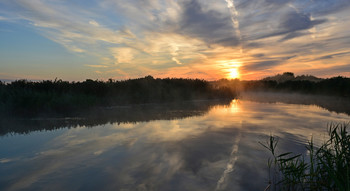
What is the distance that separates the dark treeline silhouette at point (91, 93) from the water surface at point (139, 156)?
3.67 m

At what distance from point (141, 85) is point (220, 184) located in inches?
908

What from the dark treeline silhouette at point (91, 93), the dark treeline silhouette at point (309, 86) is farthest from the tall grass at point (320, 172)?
the dark treeline silhouette at point (309, 86)

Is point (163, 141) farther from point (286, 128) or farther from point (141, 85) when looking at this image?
point (141, 85)

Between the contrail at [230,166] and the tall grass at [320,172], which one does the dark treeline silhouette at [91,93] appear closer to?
the contrail at [230,166]

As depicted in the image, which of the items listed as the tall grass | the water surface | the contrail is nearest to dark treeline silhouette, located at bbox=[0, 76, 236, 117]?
the water surface

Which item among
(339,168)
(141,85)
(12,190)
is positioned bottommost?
(12,190)

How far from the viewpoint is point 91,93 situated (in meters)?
22.9

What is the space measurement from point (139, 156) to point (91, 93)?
17222mm

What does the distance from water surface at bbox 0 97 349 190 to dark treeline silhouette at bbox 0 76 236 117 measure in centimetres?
367

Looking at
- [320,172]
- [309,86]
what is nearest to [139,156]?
[320,172]

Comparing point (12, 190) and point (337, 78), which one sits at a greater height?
point (337, 78)

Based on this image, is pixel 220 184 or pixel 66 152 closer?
pixel 220 184

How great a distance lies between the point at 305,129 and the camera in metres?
11.9

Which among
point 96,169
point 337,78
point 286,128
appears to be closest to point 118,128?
point 96,169
